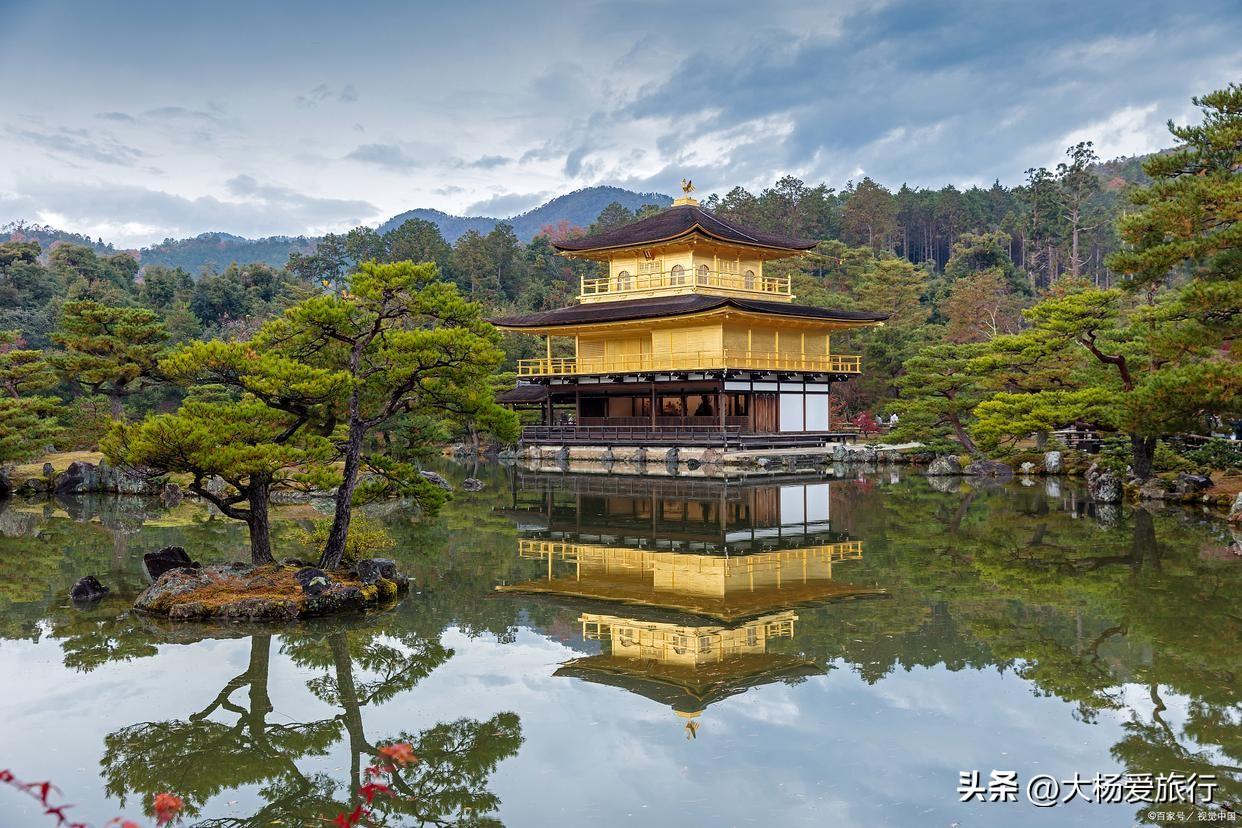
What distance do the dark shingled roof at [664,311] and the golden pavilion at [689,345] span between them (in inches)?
2.9

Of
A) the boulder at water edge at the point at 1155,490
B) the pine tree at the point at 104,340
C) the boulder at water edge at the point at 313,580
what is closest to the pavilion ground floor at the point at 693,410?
the boulder at water edge at the point at 1155,490

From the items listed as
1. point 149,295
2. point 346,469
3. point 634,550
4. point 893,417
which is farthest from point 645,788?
point 149,295

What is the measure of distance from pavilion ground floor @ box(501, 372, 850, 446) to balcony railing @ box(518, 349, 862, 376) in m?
0.56

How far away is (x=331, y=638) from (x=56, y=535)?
11002 millimetres

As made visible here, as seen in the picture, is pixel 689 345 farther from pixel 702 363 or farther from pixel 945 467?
pixel 945 467

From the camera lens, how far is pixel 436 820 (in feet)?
19.7

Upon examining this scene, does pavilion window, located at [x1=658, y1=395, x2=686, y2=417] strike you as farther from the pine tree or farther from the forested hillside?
the pine tree

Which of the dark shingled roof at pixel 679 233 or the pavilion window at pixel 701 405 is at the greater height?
the dark shingled roof at pixel 679 233

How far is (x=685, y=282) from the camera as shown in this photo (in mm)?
39281

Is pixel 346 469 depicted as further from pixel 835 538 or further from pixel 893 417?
pixel 893 417

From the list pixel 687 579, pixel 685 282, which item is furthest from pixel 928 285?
pixel 687 579

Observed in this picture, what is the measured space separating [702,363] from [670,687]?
27734 millimetres

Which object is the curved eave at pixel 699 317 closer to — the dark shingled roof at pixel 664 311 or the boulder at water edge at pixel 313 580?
the dark shingled roof at pixel 664 311

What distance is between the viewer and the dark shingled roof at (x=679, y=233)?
126 ft
